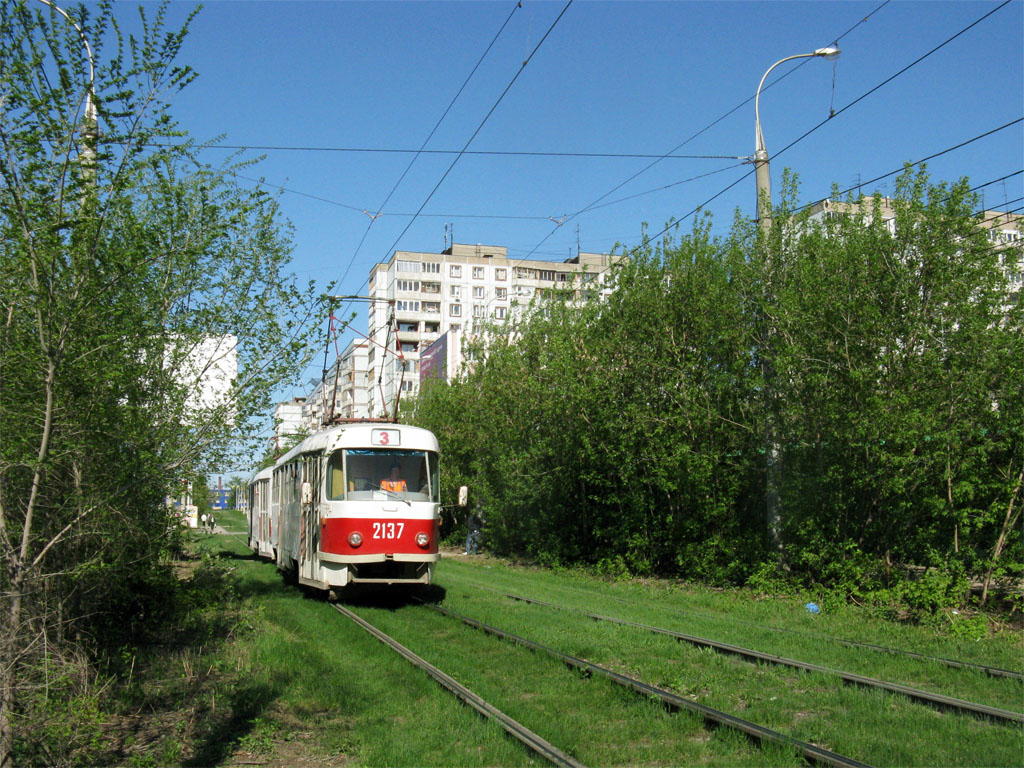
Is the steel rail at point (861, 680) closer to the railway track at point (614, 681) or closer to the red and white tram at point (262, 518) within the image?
the railway track at point (614, 681)

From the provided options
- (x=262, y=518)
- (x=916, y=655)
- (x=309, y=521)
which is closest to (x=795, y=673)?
(x=916, y=655)

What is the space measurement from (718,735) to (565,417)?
59.9ft

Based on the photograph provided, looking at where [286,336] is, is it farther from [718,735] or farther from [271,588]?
[271,588]

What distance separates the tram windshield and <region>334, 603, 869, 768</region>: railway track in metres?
3.91

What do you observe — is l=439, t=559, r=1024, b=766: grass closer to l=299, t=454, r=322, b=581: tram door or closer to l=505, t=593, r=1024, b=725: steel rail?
l=505, t=593, r=1024, b=725: steel rail

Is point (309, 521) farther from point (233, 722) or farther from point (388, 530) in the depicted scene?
point (233, 722)

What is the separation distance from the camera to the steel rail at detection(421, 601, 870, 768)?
20.5 feet

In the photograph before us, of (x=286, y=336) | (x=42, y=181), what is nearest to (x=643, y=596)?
(x=286, y=336)

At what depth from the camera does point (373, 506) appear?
1488cm

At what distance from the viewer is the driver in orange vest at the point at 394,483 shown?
1521 cm

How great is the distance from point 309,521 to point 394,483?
7.28 feet

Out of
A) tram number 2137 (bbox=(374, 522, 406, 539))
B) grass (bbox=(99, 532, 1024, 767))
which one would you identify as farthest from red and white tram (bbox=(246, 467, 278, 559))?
grass (bbox=(99, 532, 1024, 767))

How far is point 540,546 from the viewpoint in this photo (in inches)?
1092

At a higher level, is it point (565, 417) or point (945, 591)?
point (565, 417)
